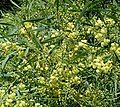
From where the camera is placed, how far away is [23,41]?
1.83 metres

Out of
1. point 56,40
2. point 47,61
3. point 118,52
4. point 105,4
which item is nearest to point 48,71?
point 47,61

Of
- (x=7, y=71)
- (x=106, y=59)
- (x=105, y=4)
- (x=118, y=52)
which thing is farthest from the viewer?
(x=105, y=4)

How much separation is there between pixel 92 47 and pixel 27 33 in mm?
283

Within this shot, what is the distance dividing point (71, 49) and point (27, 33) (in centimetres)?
20

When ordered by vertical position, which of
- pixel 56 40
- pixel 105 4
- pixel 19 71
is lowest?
pixel 19 71

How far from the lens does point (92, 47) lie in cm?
177

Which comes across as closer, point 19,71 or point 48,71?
point 48,71

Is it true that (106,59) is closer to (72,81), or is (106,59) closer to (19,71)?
(72,81)

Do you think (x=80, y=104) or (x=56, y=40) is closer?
(x=80, y=104)

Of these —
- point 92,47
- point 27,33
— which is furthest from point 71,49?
point 27,33

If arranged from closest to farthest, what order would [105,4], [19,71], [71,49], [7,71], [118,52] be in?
[118,52]
[71,49]
[19,71]
[7,71]
[105,4]

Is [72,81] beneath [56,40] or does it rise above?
beneath

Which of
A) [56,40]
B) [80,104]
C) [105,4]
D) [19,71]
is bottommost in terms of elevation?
[80,104]

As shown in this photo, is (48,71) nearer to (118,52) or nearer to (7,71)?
(118,52)
